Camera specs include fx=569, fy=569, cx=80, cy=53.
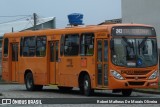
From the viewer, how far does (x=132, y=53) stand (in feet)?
76.6

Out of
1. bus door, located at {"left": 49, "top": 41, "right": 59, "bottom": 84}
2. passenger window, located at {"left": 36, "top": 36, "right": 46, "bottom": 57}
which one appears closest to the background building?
passenger window, located at {"left": 36, "top": 36, "right": 46, "bottom": 57}

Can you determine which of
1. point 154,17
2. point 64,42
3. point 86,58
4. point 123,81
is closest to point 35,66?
point 64,42

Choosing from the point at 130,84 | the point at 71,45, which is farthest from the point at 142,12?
the point at 130,84

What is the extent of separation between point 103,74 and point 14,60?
8.71m

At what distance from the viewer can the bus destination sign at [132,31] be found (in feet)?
76.7

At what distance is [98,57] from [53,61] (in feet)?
13.8

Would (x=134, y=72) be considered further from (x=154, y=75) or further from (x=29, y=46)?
(x=29, y=46)

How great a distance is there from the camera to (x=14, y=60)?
102 feet

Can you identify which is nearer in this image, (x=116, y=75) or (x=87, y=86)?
(x=116, y=75)

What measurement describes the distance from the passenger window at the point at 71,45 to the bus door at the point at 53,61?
3.33 feet

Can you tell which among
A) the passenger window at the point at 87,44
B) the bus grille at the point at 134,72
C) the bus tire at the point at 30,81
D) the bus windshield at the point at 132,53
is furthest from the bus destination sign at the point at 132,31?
the bus tire at the point at 30,81

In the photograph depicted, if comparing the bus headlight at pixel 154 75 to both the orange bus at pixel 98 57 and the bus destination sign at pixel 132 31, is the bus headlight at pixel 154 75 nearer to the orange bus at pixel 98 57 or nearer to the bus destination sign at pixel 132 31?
the orange bus at pixel 98 57

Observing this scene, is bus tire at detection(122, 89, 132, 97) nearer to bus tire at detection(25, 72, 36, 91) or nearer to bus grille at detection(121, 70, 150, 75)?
bus grille at detection(121, 70, 150, 75)

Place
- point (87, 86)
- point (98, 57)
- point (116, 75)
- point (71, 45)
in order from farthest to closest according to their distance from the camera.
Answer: point (71, 45) → point (87, 86) → point (98, 57) → point (116, 75)
